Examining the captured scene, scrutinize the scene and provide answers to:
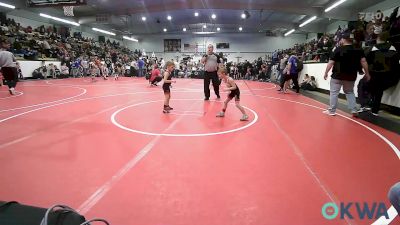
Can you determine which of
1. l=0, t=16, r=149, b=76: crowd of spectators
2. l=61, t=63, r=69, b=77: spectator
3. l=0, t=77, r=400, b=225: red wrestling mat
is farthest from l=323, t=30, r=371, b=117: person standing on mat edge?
l=61, t=63, r=69, b=77: spectator

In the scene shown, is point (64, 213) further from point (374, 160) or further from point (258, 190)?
point (374, 160)

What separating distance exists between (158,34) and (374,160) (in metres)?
36.4

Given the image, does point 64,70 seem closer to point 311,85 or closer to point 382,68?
point 311,85

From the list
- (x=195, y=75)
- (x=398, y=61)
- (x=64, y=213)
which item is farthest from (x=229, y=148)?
(x=195, y=75)

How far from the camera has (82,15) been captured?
2517 cm

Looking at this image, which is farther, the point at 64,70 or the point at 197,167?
the point at 64,70

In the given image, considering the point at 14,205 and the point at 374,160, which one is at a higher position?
the point at 14,205

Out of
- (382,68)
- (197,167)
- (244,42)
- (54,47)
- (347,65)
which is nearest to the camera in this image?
(197,167)

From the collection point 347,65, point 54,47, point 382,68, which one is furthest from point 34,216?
point 54,47

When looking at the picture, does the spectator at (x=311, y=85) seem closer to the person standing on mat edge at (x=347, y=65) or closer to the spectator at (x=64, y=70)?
the person standing on mat edge at (x=347, y=65)

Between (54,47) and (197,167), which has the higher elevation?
(54,47)

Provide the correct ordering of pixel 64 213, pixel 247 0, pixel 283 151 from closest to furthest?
pixel 64 213
pixel 283 151
pixel 247 0

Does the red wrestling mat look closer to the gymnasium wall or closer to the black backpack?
the black backpack

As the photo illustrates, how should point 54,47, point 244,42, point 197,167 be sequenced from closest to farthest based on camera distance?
point 197,167, point 54,47, point 244,42
